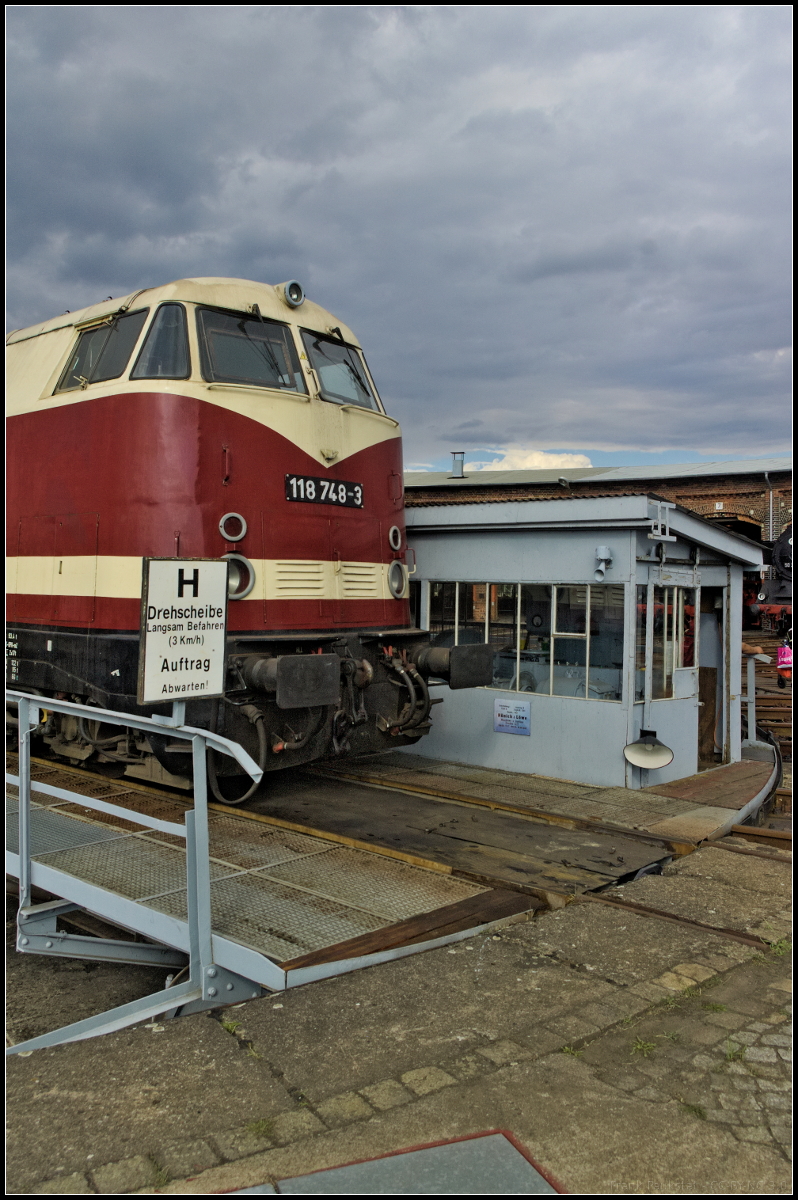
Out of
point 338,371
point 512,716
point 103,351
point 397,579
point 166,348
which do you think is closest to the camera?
point 166,348

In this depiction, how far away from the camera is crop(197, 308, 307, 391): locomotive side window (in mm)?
6609

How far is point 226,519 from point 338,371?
1970 mm

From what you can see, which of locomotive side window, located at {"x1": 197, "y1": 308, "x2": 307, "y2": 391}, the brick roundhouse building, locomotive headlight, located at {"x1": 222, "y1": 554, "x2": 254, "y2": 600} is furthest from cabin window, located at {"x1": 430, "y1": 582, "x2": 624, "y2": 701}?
the brick roundhouse building

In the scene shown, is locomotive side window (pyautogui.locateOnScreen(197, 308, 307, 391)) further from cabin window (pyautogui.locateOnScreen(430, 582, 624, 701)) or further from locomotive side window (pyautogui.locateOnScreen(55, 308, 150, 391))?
cabin window (pyautogui.locateOnScreen(430, 582, 624, 701))

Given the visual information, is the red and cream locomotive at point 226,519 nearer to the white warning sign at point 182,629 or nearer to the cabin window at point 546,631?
the white warning sign at point 182,629

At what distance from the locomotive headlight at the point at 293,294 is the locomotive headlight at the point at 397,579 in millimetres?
2326

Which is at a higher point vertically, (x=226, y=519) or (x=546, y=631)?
(x=226, y=519)

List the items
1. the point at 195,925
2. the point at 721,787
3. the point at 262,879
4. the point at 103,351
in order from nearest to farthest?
the point at 195,925 → the point at 262,879 → the point at 103,351 → the point at 721,787

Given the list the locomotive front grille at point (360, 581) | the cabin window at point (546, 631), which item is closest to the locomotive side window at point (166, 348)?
the locomotive front grille at point (360, 581)

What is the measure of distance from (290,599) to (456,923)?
287cm

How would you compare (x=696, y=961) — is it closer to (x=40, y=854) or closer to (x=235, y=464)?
(x=40, y=854)

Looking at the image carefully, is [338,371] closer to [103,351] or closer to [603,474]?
[103,351]

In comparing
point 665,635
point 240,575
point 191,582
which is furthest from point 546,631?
point 191,582

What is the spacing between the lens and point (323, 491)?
7.00 metres
